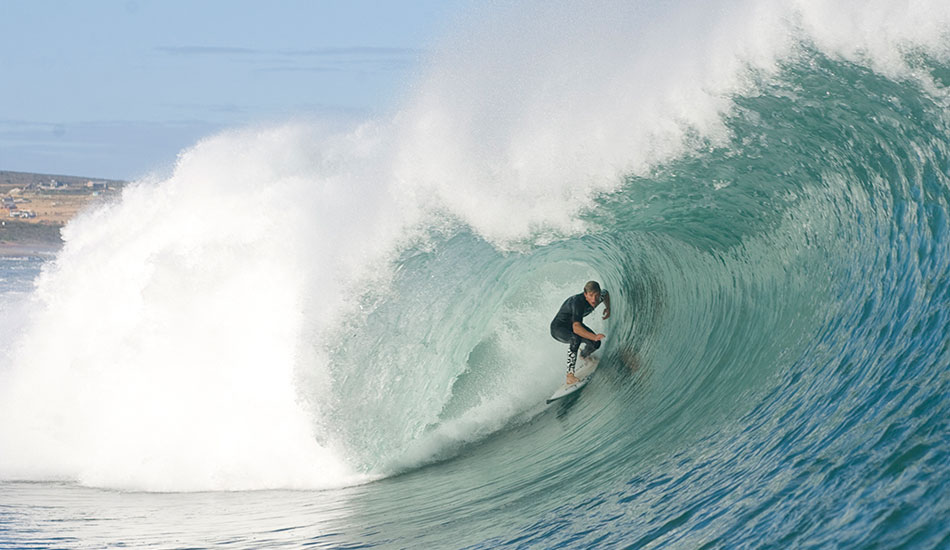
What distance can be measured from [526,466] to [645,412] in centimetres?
117

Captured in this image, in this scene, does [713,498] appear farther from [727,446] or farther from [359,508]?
[359,508]

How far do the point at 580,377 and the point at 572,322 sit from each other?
84 cm

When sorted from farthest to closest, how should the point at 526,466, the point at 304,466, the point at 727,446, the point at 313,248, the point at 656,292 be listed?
the point at 656,292 < the point at 313,248 < the point at 304,466 < the point at 526,466 < the point at 727,446

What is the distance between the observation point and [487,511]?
24.7 ft

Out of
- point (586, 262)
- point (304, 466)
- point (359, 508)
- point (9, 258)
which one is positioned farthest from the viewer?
point (9, 258)

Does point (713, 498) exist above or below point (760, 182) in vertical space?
below

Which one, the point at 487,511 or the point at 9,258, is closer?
the point at 487,511

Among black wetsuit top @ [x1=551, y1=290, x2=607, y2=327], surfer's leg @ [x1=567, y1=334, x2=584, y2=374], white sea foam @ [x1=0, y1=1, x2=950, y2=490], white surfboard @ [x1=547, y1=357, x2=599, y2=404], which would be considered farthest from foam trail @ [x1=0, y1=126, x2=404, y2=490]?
white surfboard @ [x1=547, y1=357, x2=599, y2=404]

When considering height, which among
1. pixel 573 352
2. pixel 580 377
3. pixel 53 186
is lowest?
pixel 580 377

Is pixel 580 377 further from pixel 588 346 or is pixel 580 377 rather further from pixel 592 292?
pixel 592 292

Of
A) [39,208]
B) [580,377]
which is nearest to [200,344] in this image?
[580,377]

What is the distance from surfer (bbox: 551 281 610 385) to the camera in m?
10.7

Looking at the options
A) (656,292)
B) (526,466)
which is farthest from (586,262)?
(526,466)

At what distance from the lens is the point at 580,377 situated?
451 inches
